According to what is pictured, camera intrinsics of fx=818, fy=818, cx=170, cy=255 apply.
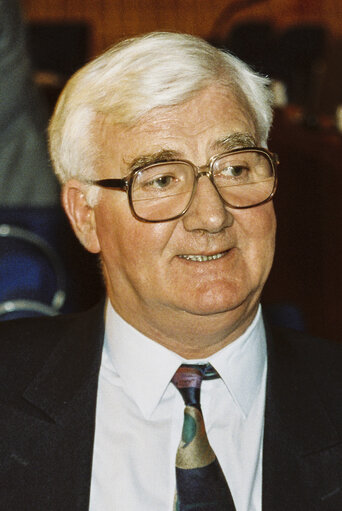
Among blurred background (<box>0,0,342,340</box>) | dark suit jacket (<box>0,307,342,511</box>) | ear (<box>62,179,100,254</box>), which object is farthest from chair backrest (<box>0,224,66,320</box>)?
ear (<box>62,179,100,254</box>)

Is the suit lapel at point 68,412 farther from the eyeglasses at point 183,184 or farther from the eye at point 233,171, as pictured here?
the eye at point 233,171

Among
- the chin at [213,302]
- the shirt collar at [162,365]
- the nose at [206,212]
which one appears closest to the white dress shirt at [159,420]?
the shirt collar at [162,365]

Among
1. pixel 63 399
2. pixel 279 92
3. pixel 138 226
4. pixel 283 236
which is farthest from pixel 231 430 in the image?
pixel 279 92

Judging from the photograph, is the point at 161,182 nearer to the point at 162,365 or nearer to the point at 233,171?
the point at 233,171

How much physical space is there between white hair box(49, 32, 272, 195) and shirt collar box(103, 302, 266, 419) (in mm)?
401

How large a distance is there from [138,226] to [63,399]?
1.37 feet

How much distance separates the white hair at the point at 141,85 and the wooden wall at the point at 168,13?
7.17 m

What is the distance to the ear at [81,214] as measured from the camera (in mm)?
1915

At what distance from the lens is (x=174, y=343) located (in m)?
1.82

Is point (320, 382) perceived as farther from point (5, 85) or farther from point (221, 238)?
point (5, 85)

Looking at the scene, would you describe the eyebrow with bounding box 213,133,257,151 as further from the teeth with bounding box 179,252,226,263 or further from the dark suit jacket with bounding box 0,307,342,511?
the dark suit jacket with bounding box 0,307,342,511

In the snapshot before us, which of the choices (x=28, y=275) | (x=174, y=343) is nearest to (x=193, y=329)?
(x=174, y=343)

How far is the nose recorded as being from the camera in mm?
1677

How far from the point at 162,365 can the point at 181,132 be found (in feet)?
1.67
